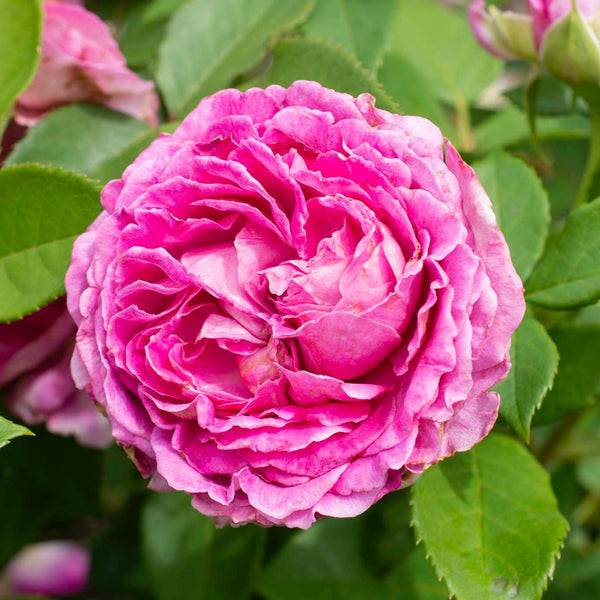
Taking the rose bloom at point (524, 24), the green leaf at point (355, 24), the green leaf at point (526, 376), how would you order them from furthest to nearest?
1. the green leaf at point (355, 24)
2. the rose bloom at point (524, 24)
3. the green leaf at point (526, 376)

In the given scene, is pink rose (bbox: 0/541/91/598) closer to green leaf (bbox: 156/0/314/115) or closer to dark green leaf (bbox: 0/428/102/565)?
dark green leaf (bbox: 0/428/102/565)

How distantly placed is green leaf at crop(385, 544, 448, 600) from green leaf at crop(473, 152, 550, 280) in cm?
43

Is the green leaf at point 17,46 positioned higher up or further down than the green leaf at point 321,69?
further down

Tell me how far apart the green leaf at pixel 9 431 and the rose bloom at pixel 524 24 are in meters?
0.56

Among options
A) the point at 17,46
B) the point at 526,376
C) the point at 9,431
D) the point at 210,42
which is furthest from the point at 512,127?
the point at 9,431

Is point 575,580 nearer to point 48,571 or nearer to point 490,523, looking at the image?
point 490,523

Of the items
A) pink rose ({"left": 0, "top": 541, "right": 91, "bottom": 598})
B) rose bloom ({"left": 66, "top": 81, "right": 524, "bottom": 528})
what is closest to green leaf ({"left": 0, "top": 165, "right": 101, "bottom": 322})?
rose bloom ({"left": 66, "top": 81, "right": 524, "bottom": 528})

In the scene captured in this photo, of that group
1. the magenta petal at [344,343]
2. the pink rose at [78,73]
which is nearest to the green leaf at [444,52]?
the pink rose at [78,73]

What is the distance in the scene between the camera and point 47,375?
750mm

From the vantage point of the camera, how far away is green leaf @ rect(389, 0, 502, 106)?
1.21m

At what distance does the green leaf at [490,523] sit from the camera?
0.59 meters

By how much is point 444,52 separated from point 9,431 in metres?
0.95

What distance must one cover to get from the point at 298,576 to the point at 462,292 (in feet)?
2.05

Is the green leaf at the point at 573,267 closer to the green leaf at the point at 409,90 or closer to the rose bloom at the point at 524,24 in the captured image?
the rose bloom at the point at 524,24
